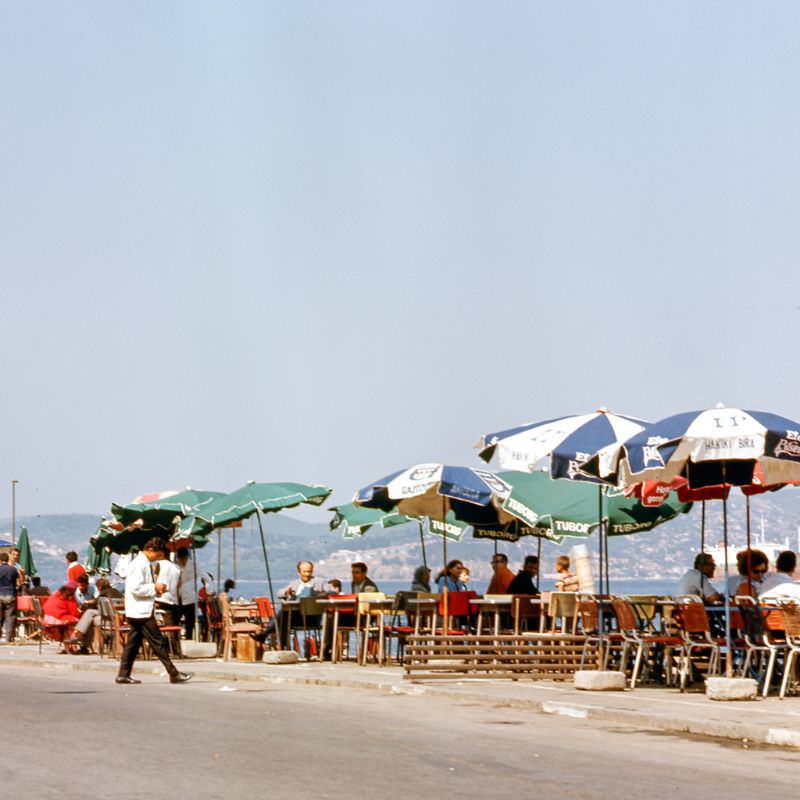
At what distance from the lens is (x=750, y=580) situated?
17797 mm

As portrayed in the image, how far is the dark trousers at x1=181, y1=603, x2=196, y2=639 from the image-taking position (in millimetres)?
25844

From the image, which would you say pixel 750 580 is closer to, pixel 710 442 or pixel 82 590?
pixel 710 442

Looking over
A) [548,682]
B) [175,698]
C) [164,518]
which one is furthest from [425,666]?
→ [164,518]

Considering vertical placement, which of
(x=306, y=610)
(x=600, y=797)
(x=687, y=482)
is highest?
(x=687, y=482)

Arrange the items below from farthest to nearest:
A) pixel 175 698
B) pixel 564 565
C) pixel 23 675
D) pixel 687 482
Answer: pixel 564 565 < pixel 23 675 < pixel 687 482 < pixel 175 698

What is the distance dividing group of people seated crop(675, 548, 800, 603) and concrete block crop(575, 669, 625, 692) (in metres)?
1.58

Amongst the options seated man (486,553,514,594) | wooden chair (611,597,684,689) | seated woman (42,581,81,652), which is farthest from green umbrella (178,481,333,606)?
wooden chair (611,597,684,689)

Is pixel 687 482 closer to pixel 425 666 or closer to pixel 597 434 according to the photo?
pixel 597 434

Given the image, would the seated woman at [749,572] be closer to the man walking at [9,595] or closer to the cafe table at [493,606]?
the cafe table at [493,606]

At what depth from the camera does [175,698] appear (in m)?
16.9

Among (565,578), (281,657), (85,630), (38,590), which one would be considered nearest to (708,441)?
(565,578)

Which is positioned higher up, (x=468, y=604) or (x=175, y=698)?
(x=468, y=604)

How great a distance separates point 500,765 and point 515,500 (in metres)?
11.1

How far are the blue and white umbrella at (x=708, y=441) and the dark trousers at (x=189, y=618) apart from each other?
1132cm
